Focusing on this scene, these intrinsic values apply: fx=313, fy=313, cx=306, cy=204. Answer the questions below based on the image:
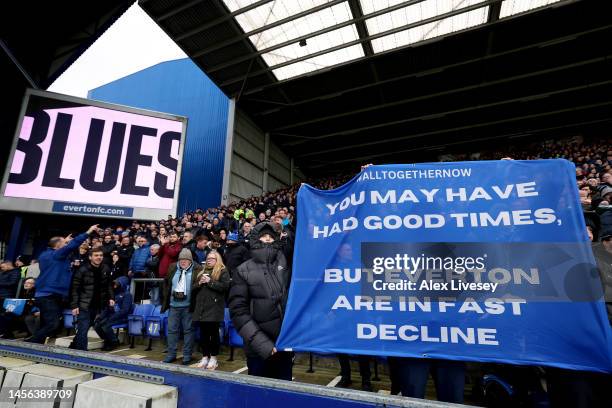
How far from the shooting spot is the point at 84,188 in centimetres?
1403

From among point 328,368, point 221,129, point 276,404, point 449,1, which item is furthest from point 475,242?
point 221,129

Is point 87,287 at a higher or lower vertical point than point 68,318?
higher

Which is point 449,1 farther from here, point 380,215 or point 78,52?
point 78,52

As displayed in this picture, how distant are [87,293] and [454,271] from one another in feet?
17.8

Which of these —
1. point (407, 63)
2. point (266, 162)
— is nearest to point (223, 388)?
point (407, 63)

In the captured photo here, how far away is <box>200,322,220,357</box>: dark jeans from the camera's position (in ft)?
14.7

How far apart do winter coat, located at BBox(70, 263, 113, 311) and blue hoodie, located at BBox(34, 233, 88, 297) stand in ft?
0.51

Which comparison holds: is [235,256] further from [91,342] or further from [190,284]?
[91,342]

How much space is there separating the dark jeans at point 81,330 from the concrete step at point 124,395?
3.78 metres

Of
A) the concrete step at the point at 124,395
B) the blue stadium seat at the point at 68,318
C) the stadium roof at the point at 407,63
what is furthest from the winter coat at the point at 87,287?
the stadium roof at the point at 407,63

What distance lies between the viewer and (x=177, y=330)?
4.78m

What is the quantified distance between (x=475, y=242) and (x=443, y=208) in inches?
12.3

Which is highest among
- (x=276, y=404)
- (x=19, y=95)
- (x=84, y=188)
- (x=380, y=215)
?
(x=19, y=95)

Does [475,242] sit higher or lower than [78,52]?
lower
